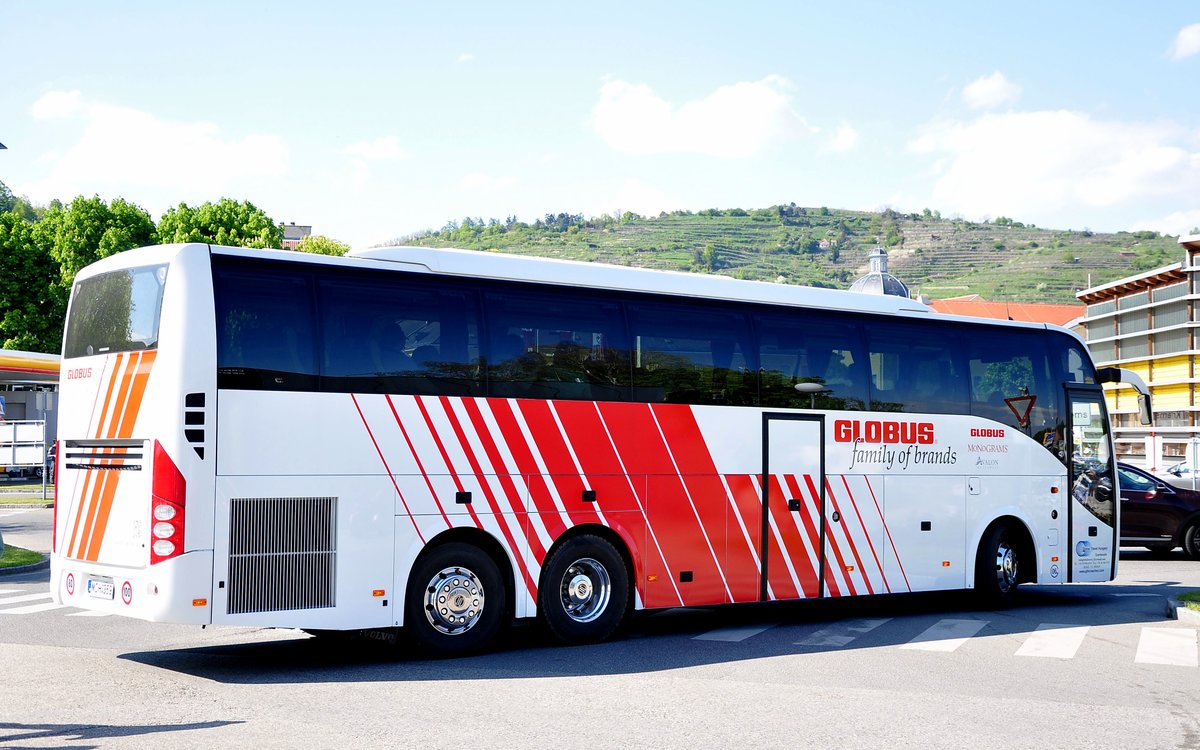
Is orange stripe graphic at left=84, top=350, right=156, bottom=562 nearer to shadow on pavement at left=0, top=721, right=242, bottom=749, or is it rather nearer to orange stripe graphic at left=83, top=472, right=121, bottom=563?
orange stripe graphic at left=83, top=472, right=121, bottom=563

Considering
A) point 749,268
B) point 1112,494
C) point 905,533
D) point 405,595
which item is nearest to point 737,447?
point 905,533

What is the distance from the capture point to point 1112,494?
58.2 feet

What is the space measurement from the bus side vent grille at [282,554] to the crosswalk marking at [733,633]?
4.28 m

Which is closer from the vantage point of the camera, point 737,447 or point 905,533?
point 737,447

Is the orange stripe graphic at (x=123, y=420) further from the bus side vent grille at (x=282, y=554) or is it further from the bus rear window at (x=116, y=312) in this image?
the bus side vent grille at (x=282, y=554)

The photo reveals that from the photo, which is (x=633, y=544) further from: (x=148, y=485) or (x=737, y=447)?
(x=148, y=485)

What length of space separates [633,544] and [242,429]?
4.25m

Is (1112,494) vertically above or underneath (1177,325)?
underneath

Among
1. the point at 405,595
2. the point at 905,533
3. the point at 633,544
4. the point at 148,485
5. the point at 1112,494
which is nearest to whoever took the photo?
the point at 148,485

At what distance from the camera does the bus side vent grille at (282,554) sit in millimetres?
10477

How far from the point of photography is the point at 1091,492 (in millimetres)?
17453

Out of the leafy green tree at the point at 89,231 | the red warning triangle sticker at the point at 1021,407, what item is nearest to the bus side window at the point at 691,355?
the red warning triangle sticker at the point at 1021,407

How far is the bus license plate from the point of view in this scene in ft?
35.1

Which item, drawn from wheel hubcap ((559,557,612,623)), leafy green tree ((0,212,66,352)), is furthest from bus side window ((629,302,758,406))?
leafy green tree ((0,212,66,352))
